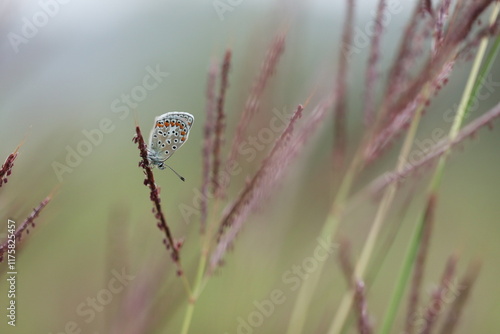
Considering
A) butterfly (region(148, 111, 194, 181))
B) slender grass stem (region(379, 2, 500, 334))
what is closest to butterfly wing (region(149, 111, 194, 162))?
butterfly (region(148, 111, 194, 181))

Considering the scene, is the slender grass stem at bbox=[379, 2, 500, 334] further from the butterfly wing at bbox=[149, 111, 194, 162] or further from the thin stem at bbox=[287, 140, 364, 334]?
the butterfly wing at bbox=[149, 111, 194, 162]

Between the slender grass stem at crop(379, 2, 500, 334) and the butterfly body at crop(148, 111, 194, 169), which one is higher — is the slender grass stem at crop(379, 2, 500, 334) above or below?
above

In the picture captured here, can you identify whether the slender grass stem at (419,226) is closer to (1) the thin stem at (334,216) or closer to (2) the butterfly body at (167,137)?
(1) the thin stem at (334,216)

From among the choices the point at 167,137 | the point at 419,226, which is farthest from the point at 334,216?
the point at 167,137

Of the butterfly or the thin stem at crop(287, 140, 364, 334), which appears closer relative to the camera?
the butterfly

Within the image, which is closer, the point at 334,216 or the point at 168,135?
the point at 168,135

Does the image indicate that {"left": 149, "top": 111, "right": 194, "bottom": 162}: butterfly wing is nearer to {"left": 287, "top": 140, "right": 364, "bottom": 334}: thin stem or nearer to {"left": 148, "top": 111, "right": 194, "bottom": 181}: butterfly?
{"left": 148, "top": 111, "right": 194, "bottom": 181}: butterfly

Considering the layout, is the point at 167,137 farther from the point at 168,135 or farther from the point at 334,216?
the point at 334,216

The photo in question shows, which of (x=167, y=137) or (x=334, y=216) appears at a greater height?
(x=334, y=216)

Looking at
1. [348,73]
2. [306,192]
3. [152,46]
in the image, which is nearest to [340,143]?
[348,73]
